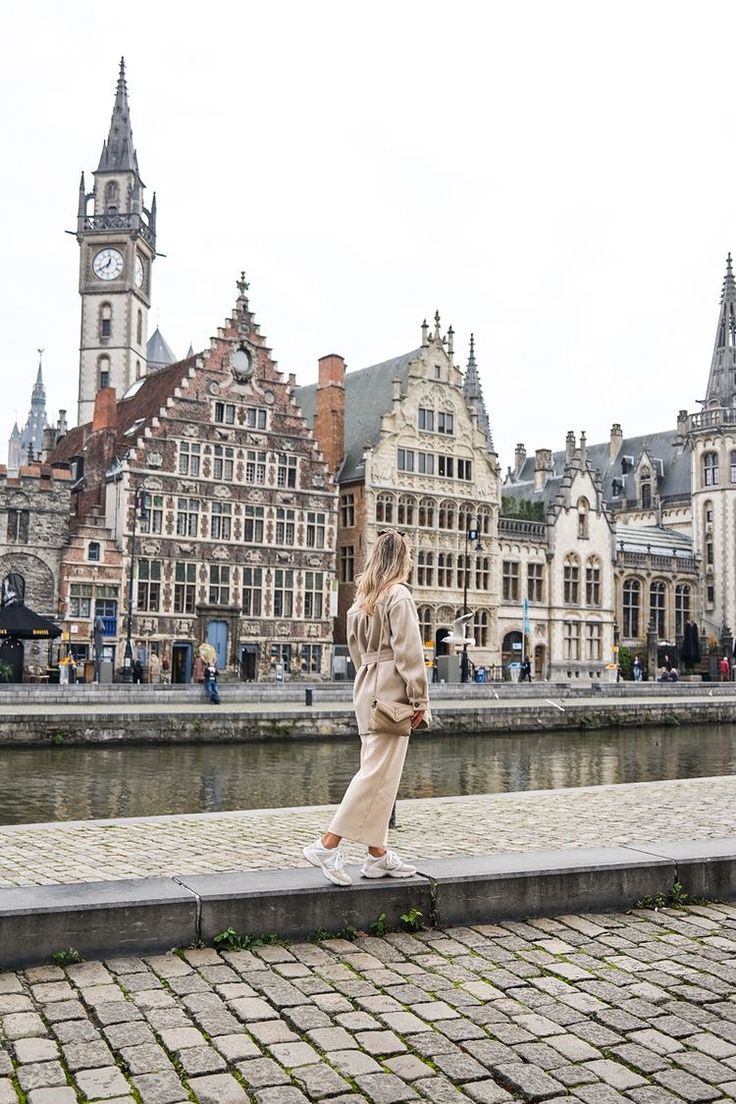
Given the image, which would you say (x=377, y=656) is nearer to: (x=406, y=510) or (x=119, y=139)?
(x=406, y=510)

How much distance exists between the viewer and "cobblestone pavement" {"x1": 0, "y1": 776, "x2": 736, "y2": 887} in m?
8.00

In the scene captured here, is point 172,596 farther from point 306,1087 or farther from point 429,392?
point 306,1087

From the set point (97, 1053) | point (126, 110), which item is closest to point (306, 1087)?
point (97, 1053)

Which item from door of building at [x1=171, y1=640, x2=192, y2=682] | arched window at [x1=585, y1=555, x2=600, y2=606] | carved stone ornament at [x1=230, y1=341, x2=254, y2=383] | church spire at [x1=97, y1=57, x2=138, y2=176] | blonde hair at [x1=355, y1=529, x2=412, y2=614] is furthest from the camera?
church spire at [x1=97, y1=57, x2=138, y2=176]

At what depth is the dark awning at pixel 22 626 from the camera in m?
33.8

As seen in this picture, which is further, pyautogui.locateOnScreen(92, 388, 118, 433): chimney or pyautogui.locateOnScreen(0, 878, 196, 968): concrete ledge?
pyautogui.locateOnScreen(92, 388, 118, 433): chimney

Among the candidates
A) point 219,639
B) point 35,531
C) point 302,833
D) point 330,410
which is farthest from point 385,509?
point 302,833

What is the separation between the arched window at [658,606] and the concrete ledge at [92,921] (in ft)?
215

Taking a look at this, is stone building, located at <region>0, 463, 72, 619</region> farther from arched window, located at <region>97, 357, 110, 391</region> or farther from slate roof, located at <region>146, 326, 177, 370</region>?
slate roof, located at <region>146, 326, 177, 370</region>

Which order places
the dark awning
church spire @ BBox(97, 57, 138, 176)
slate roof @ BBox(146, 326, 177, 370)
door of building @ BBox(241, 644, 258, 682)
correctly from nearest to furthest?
the dark awning
door of building @ BBox(241, 644, 258, 682)
church spire @ BBox(97, 57, 138, 176)
slate roof @ BBox(146, 326, 177, 370)

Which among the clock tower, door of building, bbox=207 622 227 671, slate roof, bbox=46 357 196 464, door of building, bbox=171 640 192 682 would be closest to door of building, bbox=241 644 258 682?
door of building, bbox=207 622 227 671

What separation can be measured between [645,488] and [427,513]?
32.3 m

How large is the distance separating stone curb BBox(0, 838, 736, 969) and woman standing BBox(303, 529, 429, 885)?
147mm

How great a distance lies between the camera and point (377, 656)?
22.0 feet
